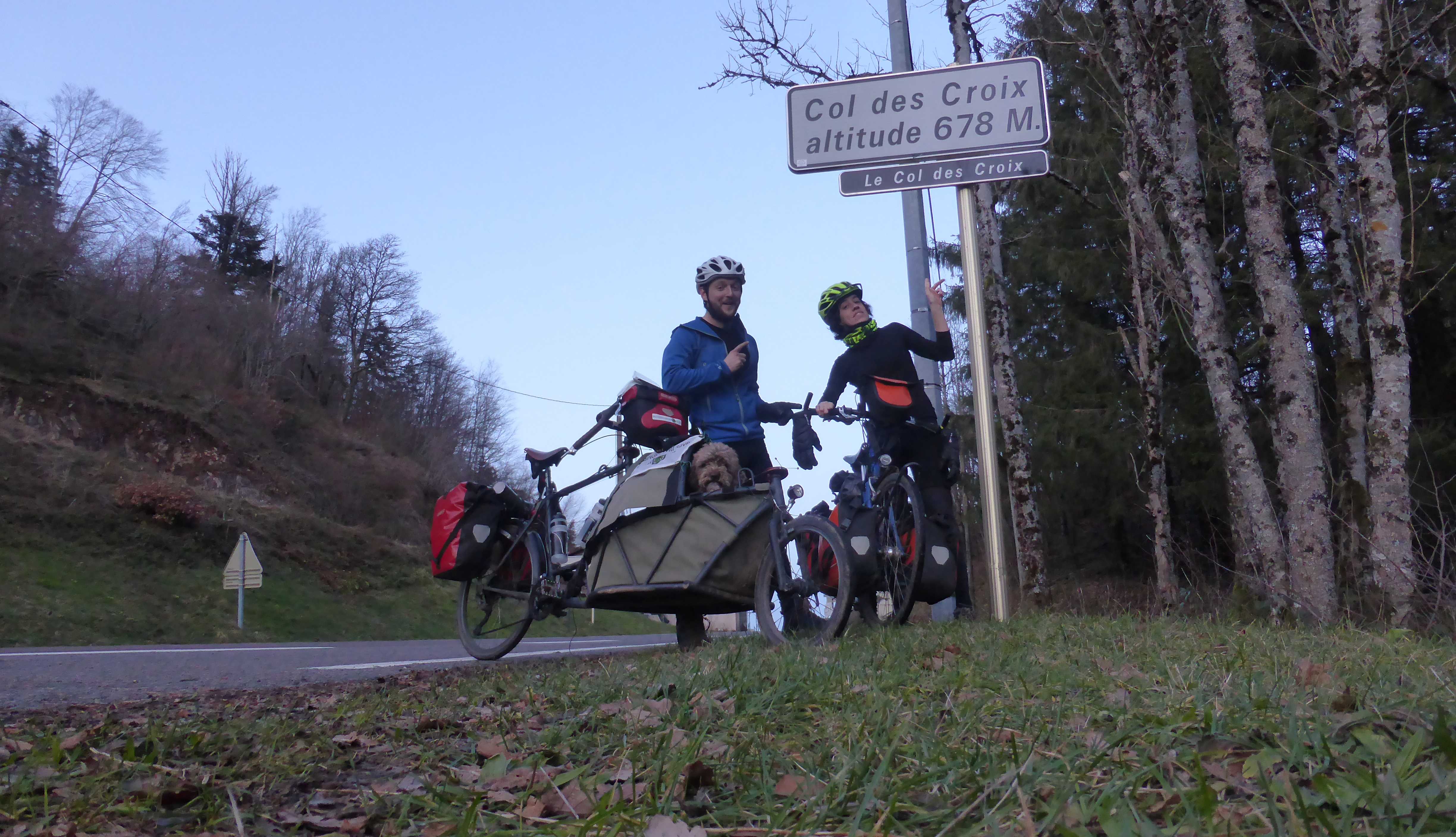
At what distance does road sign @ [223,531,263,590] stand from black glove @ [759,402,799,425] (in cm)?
1953

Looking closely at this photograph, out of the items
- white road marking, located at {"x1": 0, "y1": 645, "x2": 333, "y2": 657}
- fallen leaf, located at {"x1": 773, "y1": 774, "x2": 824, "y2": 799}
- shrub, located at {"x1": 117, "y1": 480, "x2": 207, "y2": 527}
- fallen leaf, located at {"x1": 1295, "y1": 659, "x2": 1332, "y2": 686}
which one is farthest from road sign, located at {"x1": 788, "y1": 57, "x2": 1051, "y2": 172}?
shrub, located at {"x1": 117, "y1": 480, "x2": 207, "y2": 527}

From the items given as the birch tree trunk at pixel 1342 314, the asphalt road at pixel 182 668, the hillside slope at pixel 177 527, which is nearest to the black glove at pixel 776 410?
the asphalt road at pixel 182 668

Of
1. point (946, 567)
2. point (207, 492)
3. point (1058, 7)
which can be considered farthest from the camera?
point (207, 492)

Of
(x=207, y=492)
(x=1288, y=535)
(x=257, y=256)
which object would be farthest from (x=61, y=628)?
(x=257, y=256)

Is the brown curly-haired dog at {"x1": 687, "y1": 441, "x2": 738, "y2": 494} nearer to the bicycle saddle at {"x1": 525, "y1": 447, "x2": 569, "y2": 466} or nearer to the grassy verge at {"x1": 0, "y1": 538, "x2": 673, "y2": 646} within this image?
the bicycle saddle at {"x1": 525, "y1": 447, "x2": 569, "y2": 466}

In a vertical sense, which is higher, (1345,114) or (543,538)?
(1345,114)

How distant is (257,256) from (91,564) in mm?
37769

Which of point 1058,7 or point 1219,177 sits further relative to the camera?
point 1219,177

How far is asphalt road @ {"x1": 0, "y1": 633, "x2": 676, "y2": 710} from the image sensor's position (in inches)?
216

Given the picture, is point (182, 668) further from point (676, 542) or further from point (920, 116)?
point (920, 116)

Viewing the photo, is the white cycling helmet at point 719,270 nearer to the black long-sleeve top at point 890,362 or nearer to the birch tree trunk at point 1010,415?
the black long-sleeve top at point 890,362

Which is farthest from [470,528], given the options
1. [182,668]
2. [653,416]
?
[182,668]

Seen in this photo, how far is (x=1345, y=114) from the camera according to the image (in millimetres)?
13555

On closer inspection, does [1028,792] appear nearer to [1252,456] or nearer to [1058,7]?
[1252,456]
